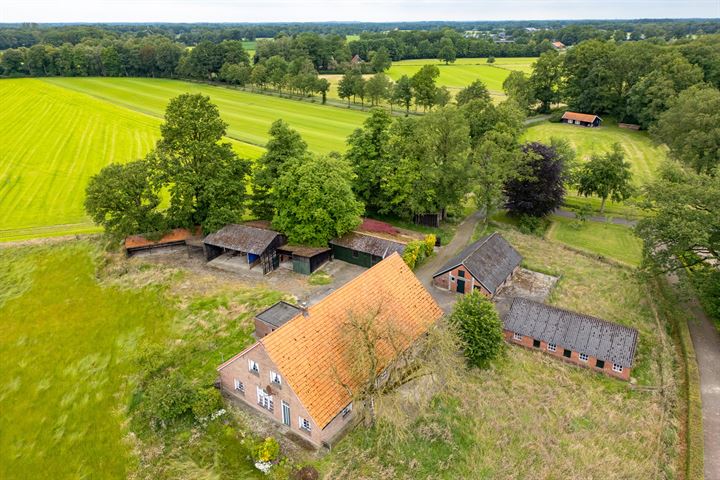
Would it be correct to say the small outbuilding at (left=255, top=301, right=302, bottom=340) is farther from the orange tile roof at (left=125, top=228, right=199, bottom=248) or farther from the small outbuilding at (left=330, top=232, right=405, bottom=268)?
the orange tile roof at (left=125, top=228, right=199, bottom=248)

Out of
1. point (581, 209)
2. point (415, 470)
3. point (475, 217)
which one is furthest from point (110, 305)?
point (581, 209)

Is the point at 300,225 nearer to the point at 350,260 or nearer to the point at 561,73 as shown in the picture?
the point at 350,260

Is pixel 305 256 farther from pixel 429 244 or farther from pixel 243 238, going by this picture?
pixel 429 244

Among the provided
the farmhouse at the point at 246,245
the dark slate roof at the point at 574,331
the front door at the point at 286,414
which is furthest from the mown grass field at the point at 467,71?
the front door at the point at 286,414

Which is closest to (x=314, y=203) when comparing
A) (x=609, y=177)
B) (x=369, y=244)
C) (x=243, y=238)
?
(x=369, y=244)

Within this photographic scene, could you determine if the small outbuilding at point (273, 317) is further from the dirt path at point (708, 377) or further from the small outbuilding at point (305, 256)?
the dirt path at point (708, 377)

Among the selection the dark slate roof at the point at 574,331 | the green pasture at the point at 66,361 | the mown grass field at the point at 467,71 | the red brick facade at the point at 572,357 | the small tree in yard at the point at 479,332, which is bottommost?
the green pasture at the point at 66,361

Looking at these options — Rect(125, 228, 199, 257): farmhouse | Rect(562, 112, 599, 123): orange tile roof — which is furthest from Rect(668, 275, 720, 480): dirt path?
Rect(562, 112, 599, 123): orange tile roof
